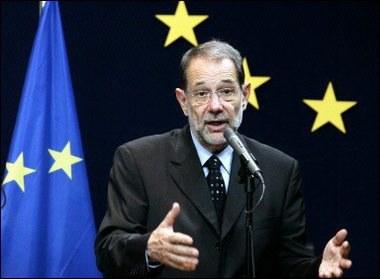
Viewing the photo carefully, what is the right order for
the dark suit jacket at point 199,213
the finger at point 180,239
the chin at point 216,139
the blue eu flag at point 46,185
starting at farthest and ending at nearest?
the blue eu flag at point 46,185
the chin at point 216,139
the dark suit jacket at point 199,213
the finger at point 180,239

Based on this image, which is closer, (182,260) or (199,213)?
(182,260)

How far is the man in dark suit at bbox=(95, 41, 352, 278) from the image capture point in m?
1.92

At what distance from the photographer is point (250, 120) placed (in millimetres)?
3379

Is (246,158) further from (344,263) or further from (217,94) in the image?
(217,94)

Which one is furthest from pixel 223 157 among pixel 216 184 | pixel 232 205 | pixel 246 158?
pixel 246 158

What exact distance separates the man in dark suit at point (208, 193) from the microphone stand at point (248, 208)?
382 mm

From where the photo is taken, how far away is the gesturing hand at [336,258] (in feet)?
5.38

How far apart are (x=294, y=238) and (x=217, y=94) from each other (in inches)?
25.6

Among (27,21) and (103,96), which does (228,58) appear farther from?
(27,21)

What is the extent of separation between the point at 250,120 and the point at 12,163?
1486 mm

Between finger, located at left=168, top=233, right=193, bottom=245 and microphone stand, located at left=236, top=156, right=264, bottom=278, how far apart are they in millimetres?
177

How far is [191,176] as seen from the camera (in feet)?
6.73

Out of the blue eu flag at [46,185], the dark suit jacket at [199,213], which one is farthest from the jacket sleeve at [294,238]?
the blue eu flag at [46,185]

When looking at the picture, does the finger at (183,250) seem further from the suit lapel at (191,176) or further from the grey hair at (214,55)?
the grey hair at (214,55)
